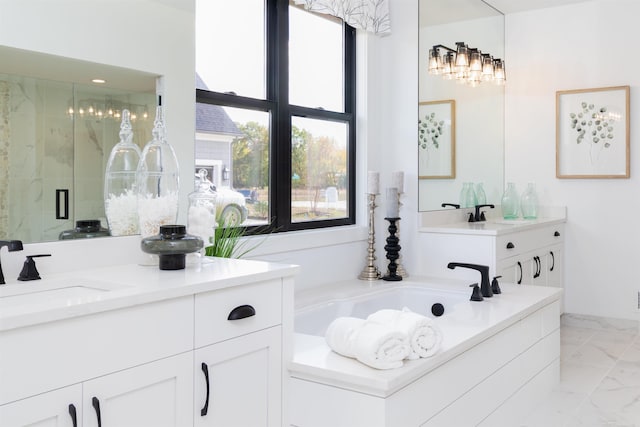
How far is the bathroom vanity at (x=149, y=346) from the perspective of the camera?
1.30 m

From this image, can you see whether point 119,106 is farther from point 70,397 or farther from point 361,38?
point 361,38

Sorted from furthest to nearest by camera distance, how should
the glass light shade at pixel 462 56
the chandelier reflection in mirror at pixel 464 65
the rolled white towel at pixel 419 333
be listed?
the glass light shade at pixel 462 56 < the chandelier reflection in mirror at pixel 464 65 < the rolled white towel at pixel 419 333

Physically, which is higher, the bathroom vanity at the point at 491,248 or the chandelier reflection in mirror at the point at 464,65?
the chandelier reflection in mirror at the point at 464,65

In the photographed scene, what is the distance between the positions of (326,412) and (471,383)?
65 cm

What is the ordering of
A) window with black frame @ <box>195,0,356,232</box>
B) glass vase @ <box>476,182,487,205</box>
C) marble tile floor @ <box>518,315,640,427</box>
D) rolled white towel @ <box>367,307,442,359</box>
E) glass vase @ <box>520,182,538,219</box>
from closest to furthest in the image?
rolled white towel @ <box>367,307,442,359</box> → marble tile floor @ <box>518,315,640,427</box> → window with black frame @ <box>195,0,356,232</box> → glass vase @ <box>476,182,487,205</box> → glass vase @ <box>520,182,538,219</box>

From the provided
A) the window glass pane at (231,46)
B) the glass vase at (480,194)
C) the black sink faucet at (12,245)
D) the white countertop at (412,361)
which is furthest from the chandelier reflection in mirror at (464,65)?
the black sink faucet at (12,245)

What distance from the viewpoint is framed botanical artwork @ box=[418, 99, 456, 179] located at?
3.94 m

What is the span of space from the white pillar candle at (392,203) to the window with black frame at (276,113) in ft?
0.84

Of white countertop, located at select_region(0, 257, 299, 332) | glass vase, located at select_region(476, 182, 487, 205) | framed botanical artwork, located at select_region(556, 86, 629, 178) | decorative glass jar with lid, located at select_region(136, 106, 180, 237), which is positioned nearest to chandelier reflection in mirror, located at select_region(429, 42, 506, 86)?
framed botanical artwork, located at select_region(556, 86, 629, 178)

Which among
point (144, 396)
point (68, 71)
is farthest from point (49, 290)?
point (68, 71)

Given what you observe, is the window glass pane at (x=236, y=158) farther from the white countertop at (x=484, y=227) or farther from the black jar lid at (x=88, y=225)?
the white countertop at (x=484, y=227)

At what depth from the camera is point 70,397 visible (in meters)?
1.36

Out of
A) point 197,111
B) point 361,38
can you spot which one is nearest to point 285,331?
point 197,111

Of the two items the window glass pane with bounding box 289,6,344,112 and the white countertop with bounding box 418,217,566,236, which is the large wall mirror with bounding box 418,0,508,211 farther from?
the window glass pane with bounding box 289,6,344,112
